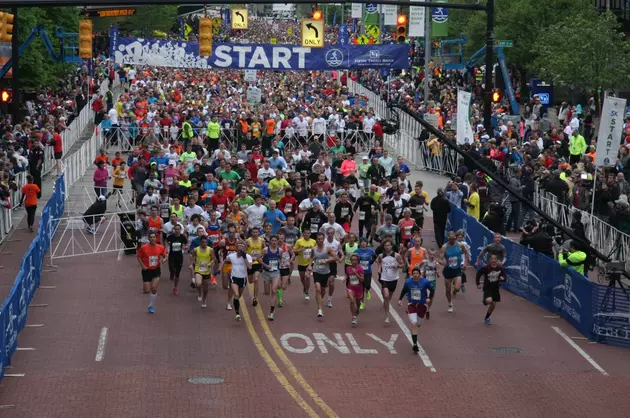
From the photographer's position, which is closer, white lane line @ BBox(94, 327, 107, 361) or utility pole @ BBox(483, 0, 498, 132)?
white lane line @ BBox(94, 327, 107, 361)

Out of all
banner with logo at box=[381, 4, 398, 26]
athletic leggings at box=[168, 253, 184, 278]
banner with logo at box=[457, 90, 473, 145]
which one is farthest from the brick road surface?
banner with logo at box=[381, 4, 398, 26]

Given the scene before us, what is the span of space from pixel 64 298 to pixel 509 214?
1243 centimetres

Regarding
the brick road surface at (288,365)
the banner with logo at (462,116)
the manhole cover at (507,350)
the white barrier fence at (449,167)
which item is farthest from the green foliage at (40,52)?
the manhole cover at (507,350)

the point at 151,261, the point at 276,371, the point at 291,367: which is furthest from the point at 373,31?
the point at 276,371

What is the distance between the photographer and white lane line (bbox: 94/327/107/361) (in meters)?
20.7

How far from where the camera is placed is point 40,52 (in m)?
54.8

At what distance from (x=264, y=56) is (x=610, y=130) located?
25886 millimetres

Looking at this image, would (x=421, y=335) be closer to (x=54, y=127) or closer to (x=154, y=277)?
(x=154, y=277)

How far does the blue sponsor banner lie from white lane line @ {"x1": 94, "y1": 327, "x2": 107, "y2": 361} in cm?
823

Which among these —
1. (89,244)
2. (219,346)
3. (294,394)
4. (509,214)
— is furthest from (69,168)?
(294,394)

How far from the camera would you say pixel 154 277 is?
23.7 meters

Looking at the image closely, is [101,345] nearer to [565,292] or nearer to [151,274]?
[151,274]

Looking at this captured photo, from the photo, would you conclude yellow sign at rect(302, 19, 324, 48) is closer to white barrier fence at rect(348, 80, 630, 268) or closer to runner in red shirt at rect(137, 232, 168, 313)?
white barrier fence at rect(348, 80, 630, 268)

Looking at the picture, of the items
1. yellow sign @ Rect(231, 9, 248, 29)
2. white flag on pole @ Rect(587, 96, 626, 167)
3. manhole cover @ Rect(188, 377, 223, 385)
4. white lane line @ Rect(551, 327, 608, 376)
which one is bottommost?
manhole cover @ Rect(188, 377, 223, 385)
